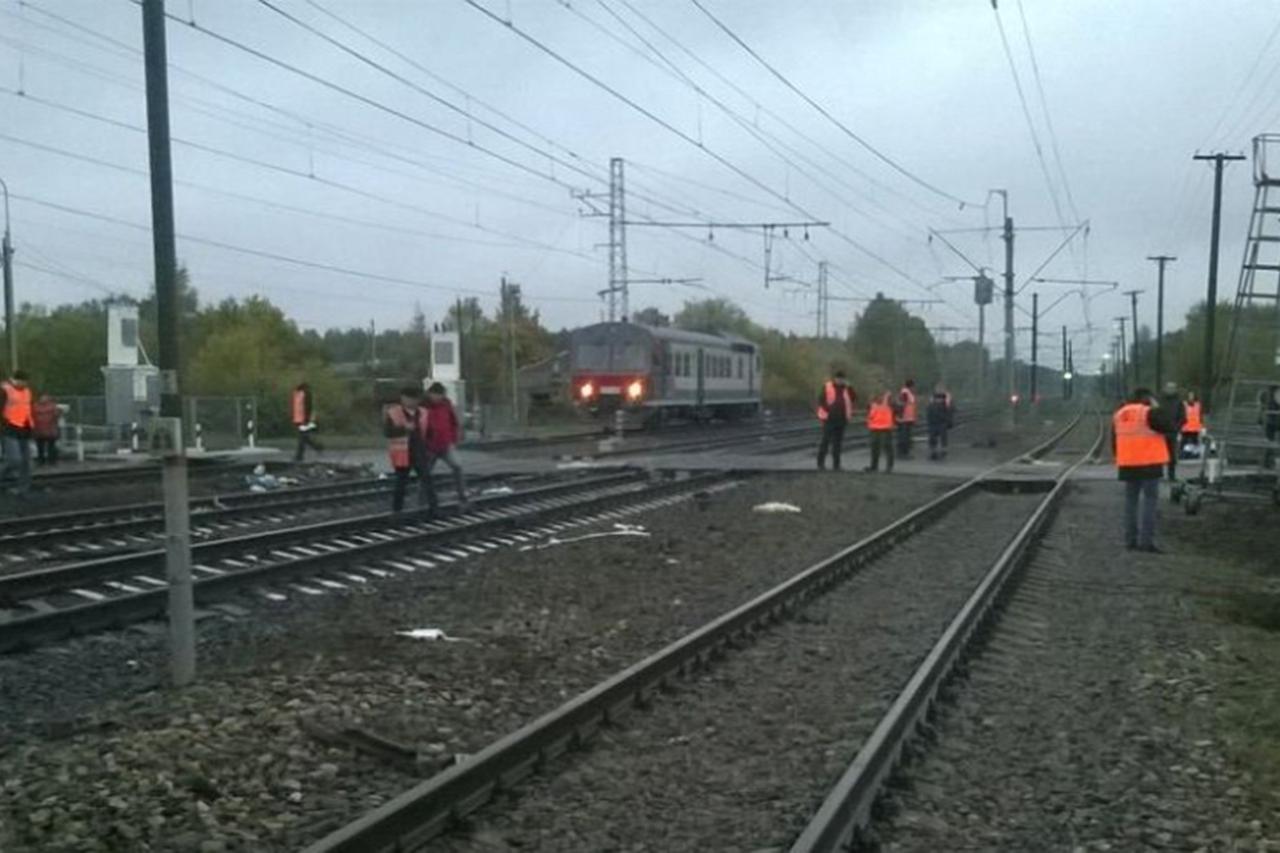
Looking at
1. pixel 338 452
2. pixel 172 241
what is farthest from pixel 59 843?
pixel 338 452

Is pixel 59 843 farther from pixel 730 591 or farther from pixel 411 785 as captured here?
pixel 730 591

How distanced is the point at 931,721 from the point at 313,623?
5113 millimetres

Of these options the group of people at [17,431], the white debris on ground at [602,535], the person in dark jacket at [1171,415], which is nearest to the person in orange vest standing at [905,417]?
the person in dark jacket at [1171,415]

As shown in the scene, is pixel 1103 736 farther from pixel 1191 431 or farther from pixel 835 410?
pixel 1191 431

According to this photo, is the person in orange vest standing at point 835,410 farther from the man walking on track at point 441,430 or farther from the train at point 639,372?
the train at point 639,372

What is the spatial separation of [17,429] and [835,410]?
1467 cm

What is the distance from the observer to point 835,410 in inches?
1143

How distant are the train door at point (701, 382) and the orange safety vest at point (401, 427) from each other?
34.0m

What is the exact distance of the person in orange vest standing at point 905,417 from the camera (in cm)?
3431

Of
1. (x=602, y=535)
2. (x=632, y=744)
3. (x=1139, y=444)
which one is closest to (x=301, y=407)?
(x=602, y=535)

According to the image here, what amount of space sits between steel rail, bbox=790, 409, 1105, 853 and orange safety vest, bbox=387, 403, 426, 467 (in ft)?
25.4

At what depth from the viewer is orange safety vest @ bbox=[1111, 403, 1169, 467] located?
1708cm

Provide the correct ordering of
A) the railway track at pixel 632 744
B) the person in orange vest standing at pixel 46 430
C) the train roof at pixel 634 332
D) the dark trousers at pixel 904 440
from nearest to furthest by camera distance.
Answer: the railway track at pixel 632 744 → the person in orange vest standing at pixel 46 430 → the dark trousers at pixel 904 440 → the train roof at pixel 634 332

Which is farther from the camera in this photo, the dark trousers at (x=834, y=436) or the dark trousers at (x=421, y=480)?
the dark trousers at (x=834, y=436)
